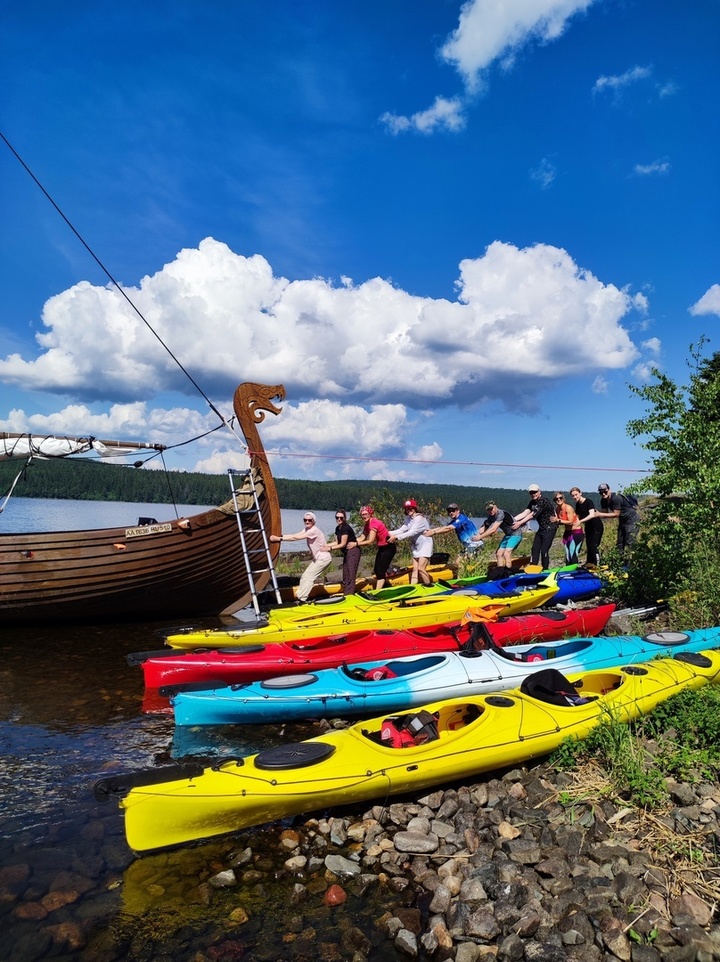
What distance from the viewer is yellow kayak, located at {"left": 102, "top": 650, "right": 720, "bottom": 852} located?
169 inches

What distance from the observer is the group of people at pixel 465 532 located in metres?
12.0

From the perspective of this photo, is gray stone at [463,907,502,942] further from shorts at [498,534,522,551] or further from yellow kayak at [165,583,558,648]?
shorts at [498,534,522,551]

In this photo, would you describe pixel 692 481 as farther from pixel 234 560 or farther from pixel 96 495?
pixel 96 495

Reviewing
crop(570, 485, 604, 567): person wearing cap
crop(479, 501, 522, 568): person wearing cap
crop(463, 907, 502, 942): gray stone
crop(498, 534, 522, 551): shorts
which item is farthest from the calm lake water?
crop(570, 485, 604, 567): person wearing cap

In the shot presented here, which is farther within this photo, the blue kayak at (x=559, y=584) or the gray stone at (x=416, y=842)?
the blue kayak at (x=559, y=584)

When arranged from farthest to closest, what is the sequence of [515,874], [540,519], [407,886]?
[540,519] < [407,886] < [515,874]

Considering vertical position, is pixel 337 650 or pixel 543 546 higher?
pixel 543 546

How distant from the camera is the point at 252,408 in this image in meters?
12.9

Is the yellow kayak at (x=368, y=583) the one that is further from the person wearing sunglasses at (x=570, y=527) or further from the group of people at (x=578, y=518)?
the person wearing sunglasses at (x=570, y=527)

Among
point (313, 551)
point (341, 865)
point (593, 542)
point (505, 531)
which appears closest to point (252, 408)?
point (313, 551)

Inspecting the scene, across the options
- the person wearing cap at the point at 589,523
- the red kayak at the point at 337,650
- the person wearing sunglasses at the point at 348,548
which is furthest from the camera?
the person wearing cap at the point at 589,523

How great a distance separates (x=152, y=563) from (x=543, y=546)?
318 inches

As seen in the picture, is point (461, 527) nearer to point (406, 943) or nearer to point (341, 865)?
point (341, 865)

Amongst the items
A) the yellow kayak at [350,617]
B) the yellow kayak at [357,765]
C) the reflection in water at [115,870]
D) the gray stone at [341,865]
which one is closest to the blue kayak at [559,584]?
the yellow kayak at [350,617]
